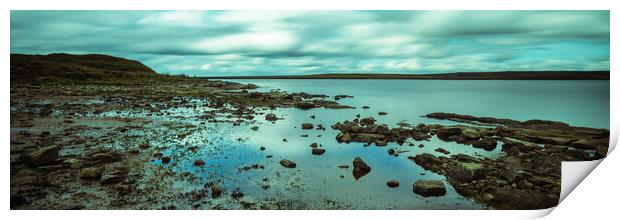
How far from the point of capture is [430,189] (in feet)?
22.5

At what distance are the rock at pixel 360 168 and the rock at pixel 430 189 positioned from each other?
1166 millimetres

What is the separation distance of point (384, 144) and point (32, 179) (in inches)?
299

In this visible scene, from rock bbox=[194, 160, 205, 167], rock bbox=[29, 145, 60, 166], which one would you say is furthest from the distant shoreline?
rock bbox=[29, 145, 60, 166]

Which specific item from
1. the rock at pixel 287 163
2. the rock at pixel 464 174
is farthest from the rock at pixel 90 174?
the rock at pixel 464 174

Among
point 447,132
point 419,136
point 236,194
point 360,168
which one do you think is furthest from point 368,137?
point 236,194

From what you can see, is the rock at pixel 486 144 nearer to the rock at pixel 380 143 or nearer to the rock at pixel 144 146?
the rock at pixel 380 143

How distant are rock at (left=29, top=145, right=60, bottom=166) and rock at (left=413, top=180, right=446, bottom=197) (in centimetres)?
693

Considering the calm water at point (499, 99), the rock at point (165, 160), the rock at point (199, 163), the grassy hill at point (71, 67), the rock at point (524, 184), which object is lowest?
the rock at point (524, 184)

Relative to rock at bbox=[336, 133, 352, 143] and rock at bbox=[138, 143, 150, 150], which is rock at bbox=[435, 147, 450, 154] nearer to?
rock at bbox=[336, 133, 352, 143]

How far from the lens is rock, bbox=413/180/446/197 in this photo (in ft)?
22.5

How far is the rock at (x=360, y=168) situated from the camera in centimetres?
774

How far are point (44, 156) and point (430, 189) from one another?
7274 millimetres

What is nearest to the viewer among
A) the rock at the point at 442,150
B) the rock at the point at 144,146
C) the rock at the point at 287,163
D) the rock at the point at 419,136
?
the rock at the point at 287,163

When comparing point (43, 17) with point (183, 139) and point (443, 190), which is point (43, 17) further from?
point (443, 190)
